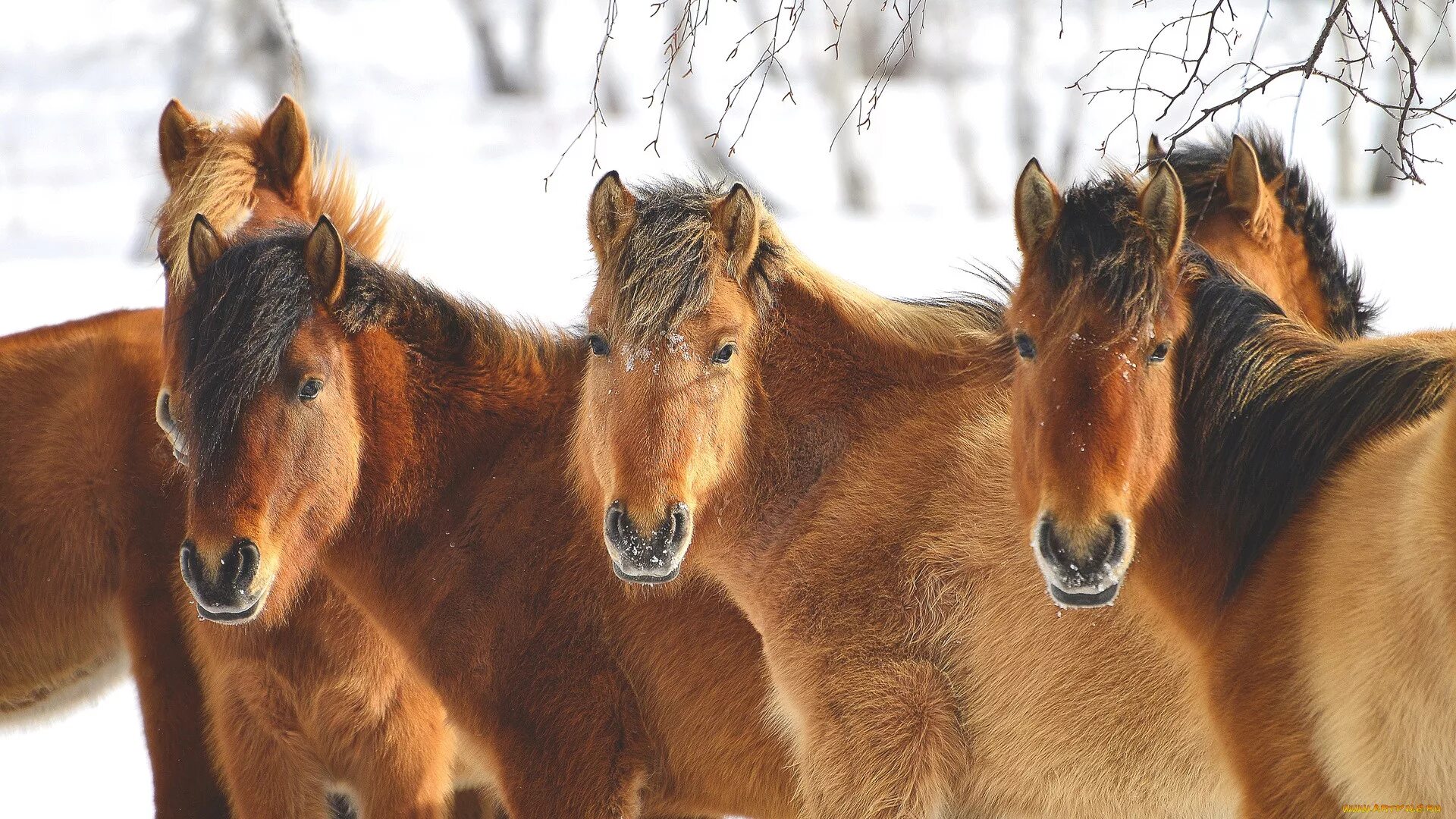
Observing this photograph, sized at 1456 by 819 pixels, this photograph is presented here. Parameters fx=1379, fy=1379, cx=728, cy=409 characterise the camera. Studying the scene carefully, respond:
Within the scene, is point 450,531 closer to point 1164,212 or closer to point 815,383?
point 815,383

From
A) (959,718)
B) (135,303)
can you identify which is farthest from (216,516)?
(135,303)

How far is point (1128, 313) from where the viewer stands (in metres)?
3.20

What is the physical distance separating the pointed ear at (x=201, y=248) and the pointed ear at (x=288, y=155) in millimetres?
901

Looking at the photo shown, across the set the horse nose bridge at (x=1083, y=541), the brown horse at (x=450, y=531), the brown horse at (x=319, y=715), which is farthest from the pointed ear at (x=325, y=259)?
the horse nose bridge at (x=1083, y=541)

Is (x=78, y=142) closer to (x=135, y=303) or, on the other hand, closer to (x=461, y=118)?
(x=461, y=118)

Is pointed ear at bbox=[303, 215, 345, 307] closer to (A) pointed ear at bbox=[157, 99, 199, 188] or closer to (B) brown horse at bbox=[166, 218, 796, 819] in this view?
(B) brown horse at bbox=[166, 218, 796, 819]

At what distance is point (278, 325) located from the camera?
4051 millimetres

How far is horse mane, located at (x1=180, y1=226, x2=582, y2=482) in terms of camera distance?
3.95 meters

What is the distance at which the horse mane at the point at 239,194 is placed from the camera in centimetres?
485

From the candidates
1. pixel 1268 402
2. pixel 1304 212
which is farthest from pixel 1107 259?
pixel 1304 212

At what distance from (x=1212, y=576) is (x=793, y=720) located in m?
1.26

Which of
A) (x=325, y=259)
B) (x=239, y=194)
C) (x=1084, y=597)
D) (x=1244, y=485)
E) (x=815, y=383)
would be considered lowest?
(x=1084, y=597)

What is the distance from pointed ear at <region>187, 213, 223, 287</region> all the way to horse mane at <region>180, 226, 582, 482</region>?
0.26 feet

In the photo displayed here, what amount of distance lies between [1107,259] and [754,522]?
4.47 feet
